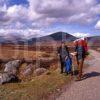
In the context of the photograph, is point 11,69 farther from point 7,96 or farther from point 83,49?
point 7,96

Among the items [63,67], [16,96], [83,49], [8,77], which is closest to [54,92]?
[16,96]

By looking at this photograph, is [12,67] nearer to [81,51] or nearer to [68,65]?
[68,65]

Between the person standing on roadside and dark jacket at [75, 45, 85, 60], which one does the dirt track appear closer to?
dark jacket at [75, 45, 85, 60]

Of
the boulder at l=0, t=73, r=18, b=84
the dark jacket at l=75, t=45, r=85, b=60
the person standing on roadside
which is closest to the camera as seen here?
the dark jacket at l=75, t=45, r=85, b=60

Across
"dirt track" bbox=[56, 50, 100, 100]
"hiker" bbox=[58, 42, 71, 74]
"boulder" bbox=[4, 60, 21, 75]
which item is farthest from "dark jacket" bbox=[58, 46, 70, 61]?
"boulder" bbox=[4, 60, 21, 75]

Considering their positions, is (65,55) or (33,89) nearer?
(33,89)

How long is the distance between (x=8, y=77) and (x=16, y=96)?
4874 millimetres

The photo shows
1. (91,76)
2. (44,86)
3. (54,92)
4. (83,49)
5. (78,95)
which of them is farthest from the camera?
(91,76)

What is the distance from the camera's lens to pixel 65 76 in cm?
1820

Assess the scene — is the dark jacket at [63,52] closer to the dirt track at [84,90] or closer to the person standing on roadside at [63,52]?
the person standing on roadside at [63,52]

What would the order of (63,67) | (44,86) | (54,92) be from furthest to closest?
(63,67) < (44,86) < (54,92)

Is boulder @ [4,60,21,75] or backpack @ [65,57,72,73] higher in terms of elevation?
backpack @ [65,57,72,73]

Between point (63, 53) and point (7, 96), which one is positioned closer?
point (7, 96)

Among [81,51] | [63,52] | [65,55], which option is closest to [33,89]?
[81,51]
